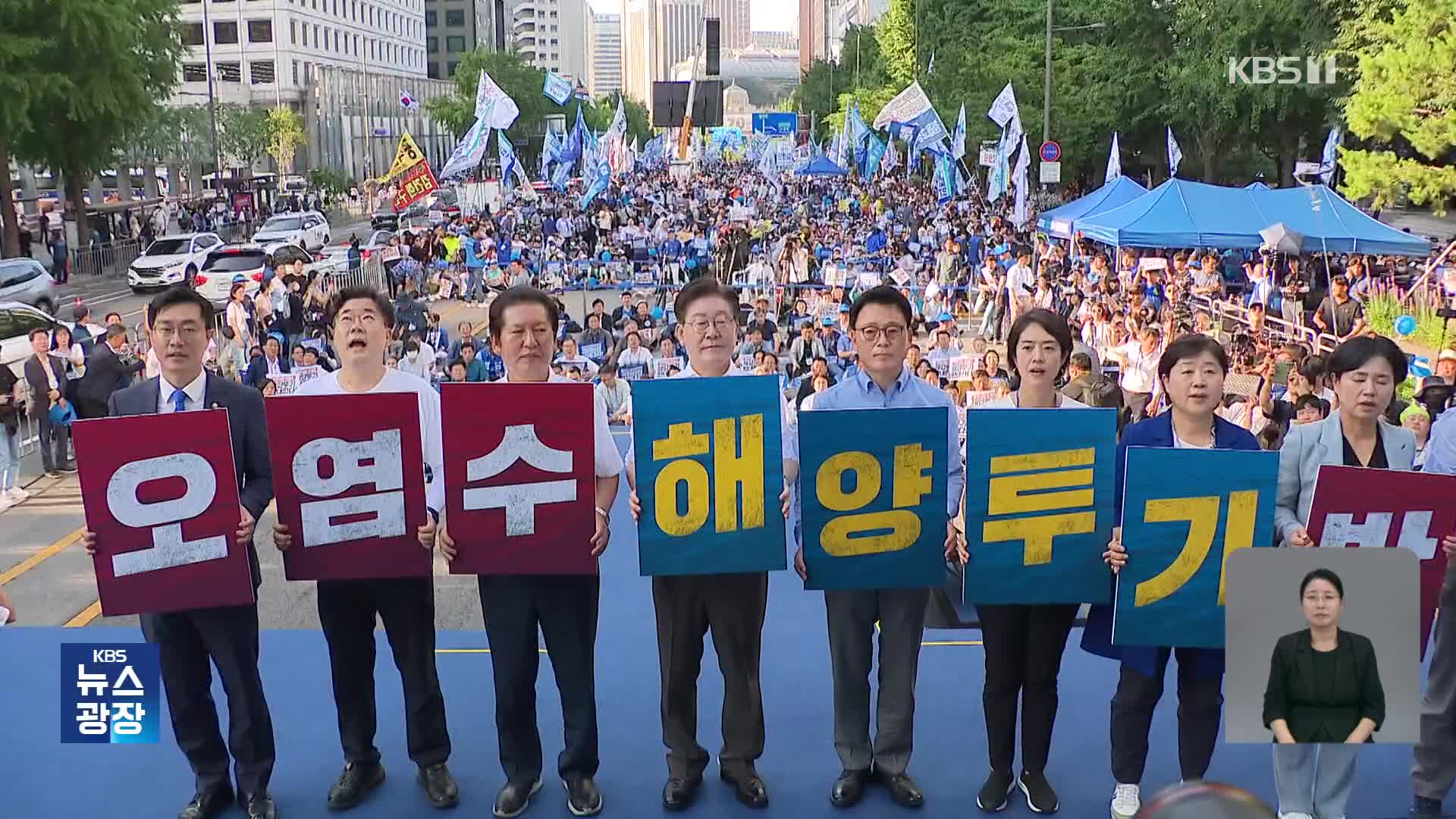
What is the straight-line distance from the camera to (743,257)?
26.9 metres

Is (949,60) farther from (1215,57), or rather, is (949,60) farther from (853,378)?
(853,378)

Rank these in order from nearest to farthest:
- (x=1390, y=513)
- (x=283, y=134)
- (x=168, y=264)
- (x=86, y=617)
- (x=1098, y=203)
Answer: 1. (x=1390, y=513)
2. (x=86, y=617)
3. (x=1098, y=203)
4. (x=168, y=264)
5. (x=283, y=134)

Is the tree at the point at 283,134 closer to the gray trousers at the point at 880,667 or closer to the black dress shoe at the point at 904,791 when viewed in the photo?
the gray trousers at the point at 880,667

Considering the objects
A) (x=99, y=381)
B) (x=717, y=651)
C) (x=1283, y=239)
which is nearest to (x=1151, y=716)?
(x=717, y=651)

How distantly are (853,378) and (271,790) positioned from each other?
294cm

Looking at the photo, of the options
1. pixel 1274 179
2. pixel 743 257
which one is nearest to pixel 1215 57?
pixel 1274 179

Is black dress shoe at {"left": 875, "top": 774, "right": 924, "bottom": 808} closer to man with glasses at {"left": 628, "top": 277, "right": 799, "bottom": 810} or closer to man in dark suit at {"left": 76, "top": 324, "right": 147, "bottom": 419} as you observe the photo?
man with glasses at {"left": 628, "top": 277, "right": 799, "bottom": 810}

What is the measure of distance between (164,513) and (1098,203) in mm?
21550

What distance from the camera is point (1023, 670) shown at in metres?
5.09

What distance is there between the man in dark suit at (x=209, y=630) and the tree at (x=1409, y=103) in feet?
77.1

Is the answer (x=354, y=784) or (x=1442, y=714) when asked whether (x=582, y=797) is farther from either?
(x=1442, y=714)

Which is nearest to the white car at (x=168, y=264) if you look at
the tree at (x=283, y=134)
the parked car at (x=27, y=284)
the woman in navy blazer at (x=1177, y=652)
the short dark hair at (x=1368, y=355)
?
the parked car at (x=27, y=284)

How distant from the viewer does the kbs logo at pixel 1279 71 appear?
31922mm

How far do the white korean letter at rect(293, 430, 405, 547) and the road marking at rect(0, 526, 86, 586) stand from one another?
18.3ft
